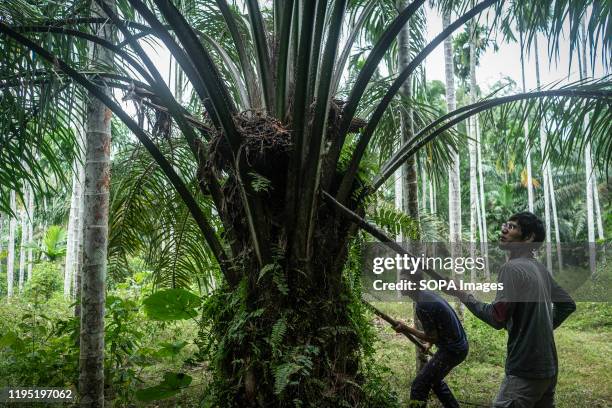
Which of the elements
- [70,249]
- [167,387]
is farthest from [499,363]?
[70,249]

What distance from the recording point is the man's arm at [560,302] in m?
2.85

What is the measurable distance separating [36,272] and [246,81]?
12.6 metres

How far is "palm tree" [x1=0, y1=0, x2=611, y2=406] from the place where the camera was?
259 cm

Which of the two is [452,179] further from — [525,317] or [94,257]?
[94,257]

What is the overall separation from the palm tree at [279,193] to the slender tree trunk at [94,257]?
602 millimetres

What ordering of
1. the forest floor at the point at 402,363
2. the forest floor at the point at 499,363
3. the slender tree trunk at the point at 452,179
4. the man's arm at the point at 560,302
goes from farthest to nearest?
the slender tree trunk at the point at 452,179
the forest floor at the point at 499,363
the forest floor at the point at 402,363
the man's arm at the point at 560,302

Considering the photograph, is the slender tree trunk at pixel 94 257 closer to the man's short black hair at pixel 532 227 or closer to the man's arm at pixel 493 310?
the man's arm at pixel 493 310

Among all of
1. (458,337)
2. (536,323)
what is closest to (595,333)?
(458,337)

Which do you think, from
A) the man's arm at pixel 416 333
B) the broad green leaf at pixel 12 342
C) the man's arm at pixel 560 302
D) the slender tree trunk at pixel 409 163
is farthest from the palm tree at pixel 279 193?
the broad green leaf at pixel 12 342

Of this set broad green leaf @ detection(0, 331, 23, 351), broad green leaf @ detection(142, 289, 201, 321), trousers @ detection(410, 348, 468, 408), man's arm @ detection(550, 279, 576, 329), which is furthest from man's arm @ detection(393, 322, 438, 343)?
broad green leaf @ detection(0, 331, 23, 351)

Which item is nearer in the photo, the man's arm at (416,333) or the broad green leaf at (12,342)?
the man's arm at (416,333)

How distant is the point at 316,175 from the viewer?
2662 mm

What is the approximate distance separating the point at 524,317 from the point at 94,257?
2.86 metres

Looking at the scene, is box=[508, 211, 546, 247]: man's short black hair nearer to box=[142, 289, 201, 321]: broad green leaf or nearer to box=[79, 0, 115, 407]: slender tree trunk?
box=[142, 289, 201, 321]: broad green leaf
